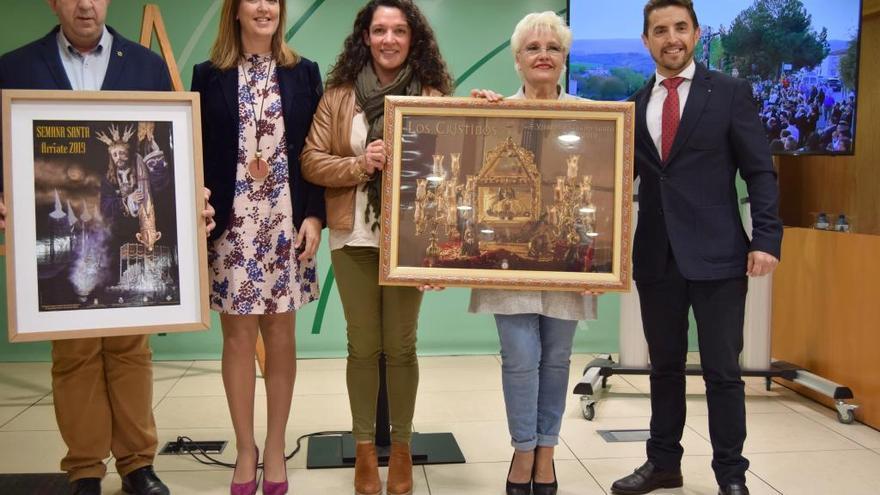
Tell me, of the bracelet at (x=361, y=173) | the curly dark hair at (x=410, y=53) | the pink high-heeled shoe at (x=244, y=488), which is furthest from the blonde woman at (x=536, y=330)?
the pink high-heeled shoe at (x=244, y=488)

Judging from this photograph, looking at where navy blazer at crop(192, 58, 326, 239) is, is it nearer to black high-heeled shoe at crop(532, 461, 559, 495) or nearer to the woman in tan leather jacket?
the woman in tan leather jacket

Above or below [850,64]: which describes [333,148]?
below

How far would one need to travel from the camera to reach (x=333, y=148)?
2.59 meters

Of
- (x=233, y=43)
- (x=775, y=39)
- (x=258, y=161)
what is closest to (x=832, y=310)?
(x=775, y=39)

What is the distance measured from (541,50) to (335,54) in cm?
260

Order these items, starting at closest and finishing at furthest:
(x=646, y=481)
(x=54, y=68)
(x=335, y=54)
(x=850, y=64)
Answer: (x=54, y=68) → (x=646, y=481) → (x=850, y=64) → (x=335, y=54)

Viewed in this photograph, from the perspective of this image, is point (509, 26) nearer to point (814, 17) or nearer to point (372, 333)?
point (814, 17)

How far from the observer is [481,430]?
139 inches

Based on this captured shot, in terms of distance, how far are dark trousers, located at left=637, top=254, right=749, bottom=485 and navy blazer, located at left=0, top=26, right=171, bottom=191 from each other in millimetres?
1811

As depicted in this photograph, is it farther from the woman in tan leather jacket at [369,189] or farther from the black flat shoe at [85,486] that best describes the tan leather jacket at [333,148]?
the black flat shoe at [85,486]

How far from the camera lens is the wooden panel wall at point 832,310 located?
3635 millimetres

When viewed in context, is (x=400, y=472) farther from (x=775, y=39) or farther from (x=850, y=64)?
(x=850, y=64)

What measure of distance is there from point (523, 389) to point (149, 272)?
48.3 inches

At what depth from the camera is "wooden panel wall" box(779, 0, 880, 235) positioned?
411 centimetres
